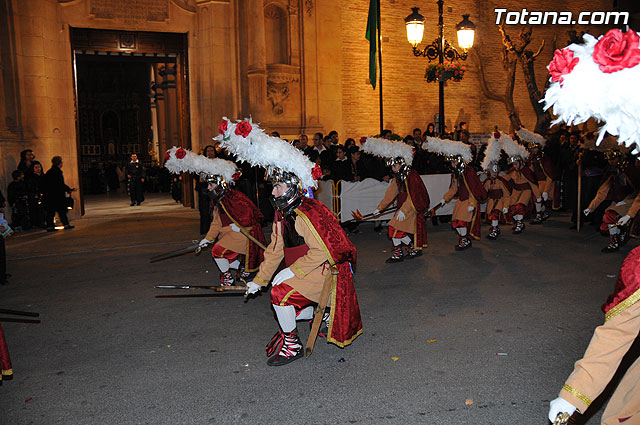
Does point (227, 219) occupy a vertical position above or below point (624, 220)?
above

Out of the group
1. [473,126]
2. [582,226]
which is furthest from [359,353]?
[473,126]

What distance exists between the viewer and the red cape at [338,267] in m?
5.07

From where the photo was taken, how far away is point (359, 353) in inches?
215

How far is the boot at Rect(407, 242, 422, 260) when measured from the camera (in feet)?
32.4

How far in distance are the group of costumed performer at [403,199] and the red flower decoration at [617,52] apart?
6.98m

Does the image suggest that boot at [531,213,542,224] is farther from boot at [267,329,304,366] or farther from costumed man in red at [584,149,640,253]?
boot at [267,329,304,366]

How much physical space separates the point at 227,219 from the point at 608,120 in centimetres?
591

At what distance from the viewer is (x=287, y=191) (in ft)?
17.4

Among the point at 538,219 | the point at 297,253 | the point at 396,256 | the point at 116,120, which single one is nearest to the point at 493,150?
the point at 538,219

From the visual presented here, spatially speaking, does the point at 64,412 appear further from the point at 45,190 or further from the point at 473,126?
the point at 473,126

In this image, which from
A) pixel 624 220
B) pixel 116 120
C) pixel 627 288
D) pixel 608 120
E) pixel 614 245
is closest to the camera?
pixel 608 120

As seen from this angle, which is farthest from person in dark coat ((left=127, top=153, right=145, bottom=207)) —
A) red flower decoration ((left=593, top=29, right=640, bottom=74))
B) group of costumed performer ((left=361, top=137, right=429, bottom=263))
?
red flower decoration ((left=593, top=29, right=640, bottom=74))

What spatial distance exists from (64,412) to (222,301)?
3.15 metres

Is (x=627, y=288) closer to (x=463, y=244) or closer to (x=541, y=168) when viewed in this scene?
(x=463, y=244)
